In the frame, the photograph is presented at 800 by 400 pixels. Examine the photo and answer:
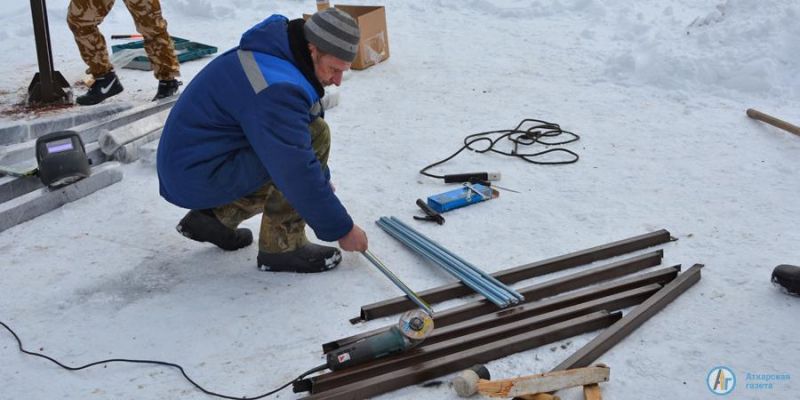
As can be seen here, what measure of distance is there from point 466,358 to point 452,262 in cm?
74

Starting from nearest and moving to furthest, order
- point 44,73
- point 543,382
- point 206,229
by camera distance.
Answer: point 543,382, point 206,229, point 44,73

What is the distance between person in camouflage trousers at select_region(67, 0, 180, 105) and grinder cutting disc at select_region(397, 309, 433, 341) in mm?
3475

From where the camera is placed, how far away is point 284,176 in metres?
3.00

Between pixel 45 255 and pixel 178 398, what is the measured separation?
4.74ft

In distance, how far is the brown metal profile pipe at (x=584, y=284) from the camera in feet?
10.4

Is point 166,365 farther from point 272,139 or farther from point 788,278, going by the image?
point 788,278

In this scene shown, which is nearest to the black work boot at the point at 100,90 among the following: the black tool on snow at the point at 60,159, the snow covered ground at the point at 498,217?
the snow covered ground at the point at 498,217

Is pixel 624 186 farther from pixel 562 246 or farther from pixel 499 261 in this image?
pixel 499 261

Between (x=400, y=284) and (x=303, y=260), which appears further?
(x=303, y=260)

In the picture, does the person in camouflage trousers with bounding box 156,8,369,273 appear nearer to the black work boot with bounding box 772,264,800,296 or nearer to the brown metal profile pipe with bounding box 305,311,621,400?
the brown metal profile pipe with bounding box 305,311,621,400

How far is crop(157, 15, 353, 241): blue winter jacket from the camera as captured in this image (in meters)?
→ 2.96

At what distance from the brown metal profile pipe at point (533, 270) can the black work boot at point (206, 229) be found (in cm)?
85

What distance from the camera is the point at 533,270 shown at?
11.4 feet

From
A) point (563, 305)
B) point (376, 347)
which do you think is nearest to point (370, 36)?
point (563, 305)
